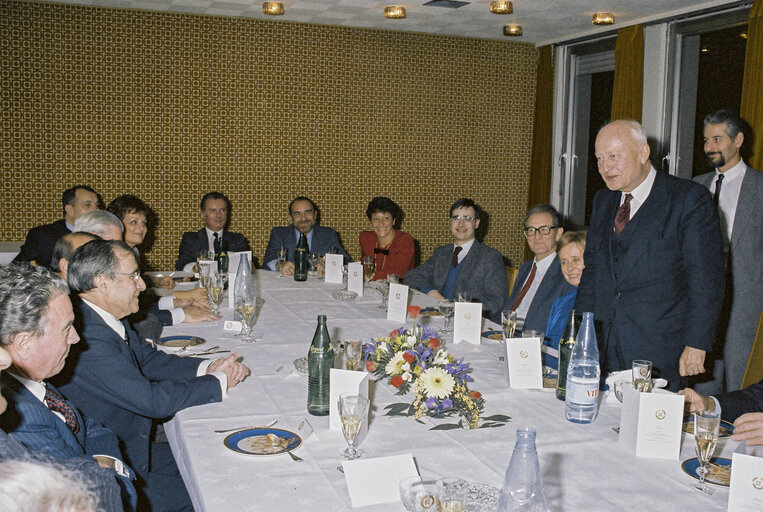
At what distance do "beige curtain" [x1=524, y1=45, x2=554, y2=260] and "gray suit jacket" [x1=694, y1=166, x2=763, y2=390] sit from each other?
10.9 feet

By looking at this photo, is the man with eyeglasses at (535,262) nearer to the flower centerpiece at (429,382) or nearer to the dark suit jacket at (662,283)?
the dark suit jacket at (662,283)

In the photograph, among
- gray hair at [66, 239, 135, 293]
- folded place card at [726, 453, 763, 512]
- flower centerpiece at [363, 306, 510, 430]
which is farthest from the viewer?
gray hair at [66, 239, 135, 293]

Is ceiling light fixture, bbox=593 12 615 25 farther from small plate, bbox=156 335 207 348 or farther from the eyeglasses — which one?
small plate, bbox=156 335 207 348

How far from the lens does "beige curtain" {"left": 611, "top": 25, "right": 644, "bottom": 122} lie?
6098mm

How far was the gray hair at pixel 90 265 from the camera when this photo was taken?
2.42 m

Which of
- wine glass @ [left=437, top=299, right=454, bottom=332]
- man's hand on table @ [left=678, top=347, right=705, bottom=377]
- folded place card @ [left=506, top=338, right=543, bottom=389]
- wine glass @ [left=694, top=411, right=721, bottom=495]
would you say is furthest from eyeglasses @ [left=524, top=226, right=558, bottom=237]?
wine glass @ [left=694, top=411, right=721, bottom=495]

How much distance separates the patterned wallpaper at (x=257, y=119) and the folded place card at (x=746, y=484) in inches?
231

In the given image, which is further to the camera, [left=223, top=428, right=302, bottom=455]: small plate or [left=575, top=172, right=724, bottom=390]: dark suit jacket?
[left=575, top=172, right=724, bottom=390]: dark suit jacket

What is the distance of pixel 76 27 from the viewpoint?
6.11 m

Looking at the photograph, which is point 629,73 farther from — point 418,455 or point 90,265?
point 418,455

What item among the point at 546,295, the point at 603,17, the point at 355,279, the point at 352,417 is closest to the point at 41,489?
the point at 352,417

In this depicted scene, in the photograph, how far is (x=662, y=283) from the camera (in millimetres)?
2854

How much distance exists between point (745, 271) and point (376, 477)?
3.41 metres

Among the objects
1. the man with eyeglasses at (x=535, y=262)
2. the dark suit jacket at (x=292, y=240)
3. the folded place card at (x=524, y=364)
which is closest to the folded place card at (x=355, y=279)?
the man with eyeglasses at (x=535, y=262)
